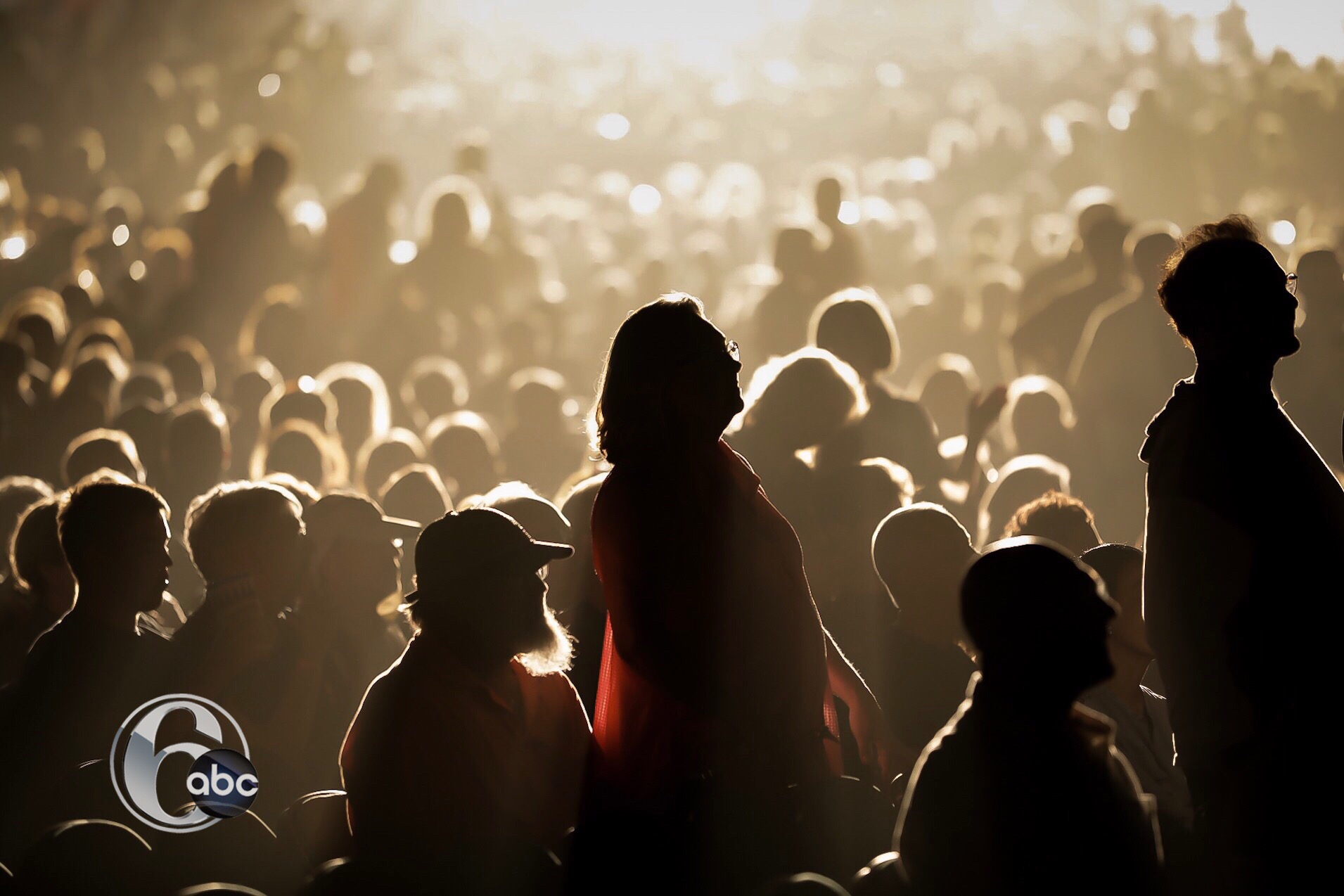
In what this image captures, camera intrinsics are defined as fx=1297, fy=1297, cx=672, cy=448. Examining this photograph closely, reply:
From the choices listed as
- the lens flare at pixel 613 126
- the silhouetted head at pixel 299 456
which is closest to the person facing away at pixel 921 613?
the silhouetted head at pixel 299 456

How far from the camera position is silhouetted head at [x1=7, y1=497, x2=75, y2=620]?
4637 mm

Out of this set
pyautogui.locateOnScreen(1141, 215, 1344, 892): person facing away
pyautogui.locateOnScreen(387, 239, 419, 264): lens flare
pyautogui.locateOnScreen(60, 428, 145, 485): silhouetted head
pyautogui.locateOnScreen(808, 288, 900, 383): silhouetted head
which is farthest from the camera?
pyautogui.locateOnScreen(387, 239, 419, 264): lens flare

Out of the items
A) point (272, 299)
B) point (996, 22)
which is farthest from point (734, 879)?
point (996, 22)

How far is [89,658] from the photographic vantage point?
3.89m

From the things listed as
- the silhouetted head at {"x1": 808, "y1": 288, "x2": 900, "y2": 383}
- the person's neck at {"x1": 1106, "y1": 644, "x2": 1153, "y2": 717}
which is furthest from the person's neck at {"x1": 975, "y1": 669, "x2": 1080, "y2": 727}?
the silhouetted head at {"x1": 808, "y1": 288, "x2": 900, "y2": 383}

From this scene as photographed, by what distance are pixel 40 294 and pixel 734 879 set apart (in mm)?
8124

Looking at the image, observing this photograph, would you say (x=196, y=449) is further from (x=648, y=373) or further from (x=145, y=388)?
(x=648, y=373)

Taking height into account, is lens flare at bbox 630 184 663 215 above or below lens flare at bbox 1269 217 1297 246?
above

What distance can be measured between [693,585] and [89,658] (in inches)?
81.6

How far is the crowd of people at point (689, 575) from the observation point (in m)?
2.64

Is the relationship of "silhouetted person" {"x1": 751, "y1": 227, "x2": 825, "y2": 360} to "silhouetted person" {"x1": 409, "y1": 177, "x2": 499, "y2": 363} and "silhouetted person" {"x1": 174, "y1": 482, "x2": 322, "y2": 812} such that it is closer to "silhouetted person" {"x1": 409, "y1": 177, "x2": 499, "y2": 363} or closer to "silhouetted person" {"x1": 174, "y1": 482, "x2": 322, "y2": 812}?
"silhouetted person" {"x1": 409, "y1": 177, "x2": 499, "y2": 363}

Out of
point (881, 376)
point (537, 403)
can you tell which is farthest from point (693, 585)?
point (537, 403)

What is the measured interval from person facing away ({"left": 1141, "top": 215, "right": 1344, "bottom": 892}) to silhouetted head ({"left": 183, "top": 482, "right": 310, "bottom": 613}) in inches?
108

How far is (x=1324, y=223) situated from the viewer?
9867 millimetres
